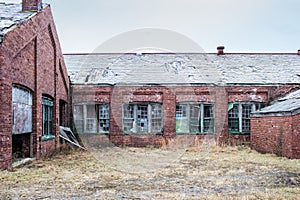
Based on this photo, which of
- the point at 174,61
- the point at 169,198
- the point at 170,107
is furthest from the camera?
the point at 174,61

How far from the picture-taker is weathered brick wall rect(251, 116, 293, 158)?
13.5 m

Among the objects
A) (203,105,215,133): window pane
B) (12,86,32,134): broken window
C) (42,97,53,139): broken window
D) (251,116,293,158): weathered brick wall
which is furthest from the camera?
(203,105,215,133): window pane

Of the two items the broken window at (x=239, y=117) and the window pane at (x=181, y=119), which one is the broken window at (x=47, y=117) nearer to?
the window pane at (x=181, y=119)

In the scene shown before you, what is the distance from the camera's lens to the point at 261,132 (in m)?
16.0

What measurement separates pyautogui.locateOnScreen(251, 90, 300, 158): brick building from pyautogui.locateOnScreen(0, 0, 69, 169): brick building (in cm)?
911

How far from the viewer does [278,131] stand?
46.9ft

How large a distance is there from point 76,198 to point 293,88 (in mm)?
16071

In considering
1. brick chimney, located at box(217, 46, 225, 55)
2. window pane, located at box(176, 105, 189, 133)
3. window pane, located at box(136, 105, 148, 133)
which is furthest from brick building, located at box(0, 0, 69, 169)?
brick chimney, located at box(217, 46, 225, 55)

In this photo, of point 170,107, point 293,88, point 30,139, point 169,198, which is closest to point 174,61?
point 170,107

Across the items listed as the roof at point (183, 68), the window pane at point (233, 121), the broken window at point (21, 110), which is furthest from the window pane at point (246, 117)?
the broken window at point (21, 110)

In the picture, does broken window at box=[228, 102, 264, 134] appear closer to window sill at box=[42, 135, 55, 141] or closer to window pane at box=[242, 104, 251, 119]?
window pane at box=[242, 104, 251, 119]

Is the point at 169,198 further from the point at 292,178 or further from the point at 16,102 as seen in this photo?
the point at 16,102

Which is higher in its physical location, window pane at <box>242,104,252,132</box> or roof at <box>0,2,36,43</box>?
roof at <box>0,2,36,43</box>

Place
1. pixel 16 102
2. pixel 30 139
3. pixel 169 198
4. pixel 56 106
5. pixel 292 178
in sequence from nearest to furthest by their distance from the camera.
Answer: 1. pixel 169 198
2. pixel 292 178
3. pixel 16 102
4. pixel 30 139
5. pixel 56 106
